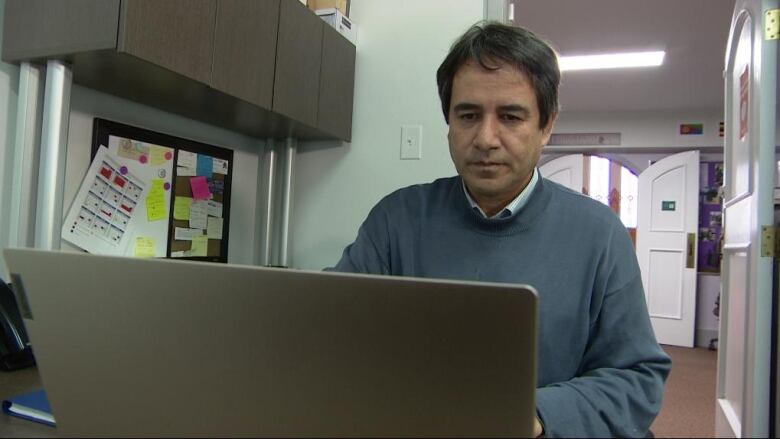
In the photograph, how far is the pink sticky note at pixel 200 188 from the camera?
1.95 metres

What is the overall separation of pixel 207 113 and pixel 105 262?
4.89 feet

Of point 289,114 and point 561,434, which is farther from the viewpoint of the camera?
point 289,114

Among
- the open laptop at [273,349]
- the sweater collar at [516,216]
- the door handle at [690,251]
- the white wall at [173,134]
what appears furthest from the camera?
the door handle at [690,251]

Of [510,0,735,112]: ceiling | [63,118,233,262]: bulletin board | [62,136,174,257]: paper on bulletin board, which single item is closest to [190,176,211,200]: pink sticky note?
[63,118,233,262]: bulletin board

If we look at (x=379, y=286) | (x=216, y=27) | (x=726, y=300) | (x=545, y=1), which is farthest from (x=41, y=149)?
(x=545, y=1)

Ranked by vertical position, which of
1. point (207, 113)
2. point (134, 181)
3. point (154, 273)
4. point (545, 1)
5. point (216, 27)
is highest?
point (545, 1)

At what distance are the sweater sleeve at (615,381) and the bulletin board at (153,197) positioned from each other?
4.57 feet

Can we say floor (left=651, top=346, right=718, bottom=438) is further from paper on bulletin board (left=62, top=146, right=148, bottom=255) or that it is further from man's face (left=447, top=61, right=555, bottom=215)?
paper on bulletin board (left=62, top=146, right=148, bottom=255)

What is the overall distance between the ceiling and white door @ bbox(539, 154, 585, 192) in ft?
2.78

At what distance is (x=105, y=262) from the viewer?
1.66 ft

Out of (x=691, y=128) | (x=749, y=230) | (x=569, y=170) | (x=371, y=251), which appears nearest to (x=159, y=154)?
(x=371, y=251)

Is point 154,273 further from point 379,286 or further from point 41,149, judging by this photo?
point 41,149

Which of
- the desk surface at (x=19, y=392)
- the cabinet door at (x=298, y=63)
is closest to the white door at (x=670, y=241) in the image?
the cabinet door at (x=298, y=63)

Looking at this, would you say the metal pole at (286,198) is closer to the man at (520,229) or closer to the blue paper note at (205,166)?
the blue paper note at (205,166)
